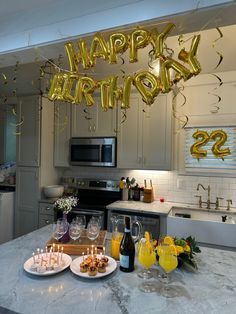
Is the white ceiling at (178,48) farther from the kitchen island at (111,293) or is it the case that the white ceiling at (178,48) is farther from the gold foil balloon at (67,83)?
→ the kitchen island at (111,293)

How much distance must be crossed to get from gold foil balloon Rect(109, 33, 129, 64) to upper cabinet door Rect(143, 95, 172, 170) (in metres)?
1.63

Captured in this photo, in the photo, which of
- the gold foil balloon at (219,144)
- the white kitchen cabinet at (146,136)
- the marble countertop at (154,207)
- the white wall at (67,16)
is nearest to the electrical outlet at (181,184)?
the marble countertop at (154,207)

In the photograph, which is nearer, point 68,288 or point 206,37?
point 68,288

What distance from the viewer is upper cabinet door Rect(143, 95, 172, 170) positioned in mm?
2896

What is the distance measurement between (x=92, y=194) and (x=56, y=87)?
223cm

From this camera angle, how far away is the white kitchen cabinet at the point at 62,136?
3.50 m

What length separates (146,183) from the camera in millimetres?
3268

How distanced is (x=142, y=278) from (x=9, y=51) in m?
1.90

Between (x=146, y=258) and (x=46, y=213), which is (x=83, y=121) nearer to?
(x=46, y=213)

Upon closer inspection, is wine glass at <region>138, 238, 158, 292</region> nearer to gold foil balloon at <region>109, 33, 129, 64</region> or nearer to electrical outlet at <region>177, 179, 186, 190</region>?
gold foil balloon at <region>109, 33, 129, 64</region>

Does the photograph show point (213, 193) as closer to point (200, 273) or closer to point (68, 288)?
point (200, 273)

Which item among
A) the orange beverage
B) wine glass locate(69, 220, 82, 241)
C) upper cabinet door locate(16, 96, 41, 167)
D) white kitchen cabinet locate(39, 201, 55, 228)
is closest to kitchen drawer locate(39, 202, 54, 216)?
white kitchen cabinet locate(39, 201, 55, 228)

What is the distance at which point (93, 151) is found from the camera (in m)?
3.30

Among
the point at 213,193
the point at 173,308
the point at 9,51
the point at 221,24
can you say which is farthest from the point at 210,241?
the point at 9,51
